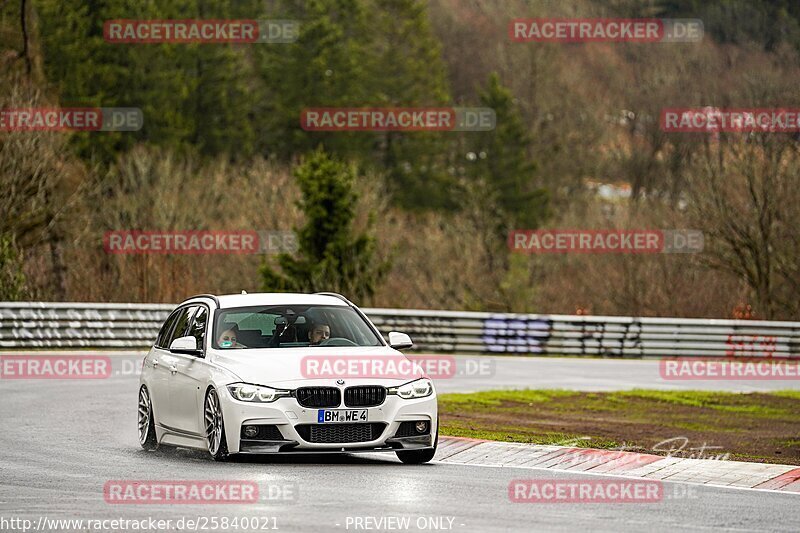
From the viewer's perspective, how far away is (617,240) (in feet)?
187

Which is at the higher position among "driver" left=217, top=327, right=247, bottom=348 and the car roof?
the car roof

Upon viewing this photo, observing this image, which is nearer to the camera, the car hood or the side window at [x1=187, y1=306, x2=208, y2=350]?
the car hood

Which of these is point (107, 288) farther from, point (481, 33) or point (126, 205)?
point (481, 33)

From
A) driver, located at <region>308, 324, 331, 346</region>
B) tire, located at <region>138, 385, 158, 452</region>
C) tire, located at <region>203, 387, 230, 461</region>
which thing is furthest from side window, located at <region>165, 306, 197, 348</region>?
tire, located at <region>203, 387, 230, 461</region>

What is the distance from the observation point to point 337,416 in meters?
13.5

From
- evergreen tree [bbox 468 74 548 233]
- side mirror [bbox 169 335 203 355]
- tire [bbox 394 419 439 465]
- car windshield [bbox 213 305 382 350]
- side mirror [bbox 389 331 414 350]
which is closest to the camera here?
tire [bbox 394 419 439 465]

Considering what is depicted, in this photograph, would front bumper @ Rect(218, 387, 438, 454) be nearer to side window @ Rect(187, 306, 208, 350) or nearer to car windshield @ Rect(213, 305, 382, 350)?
car windshield @ Rect(213, 305, 382, 350)

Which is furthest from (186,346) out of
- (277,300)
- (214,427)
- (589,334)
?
(589,334)

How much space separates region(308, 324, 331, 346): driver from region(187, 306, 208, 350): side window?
3.47 feet

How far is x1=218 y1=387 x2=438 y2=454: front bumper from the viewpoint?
529 inches

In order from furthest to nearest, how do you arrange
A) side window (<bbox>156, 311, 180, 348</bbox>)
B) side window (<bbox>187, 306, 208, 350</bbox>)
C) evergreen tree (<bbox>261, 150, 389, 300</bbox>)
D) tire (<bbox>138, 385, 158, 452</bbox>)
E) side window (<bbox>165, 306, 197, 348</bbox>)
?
evergreen tree (<bbox>261, 150, 389, 300</bbox>) < side window (<bbox>156, 311, 180, 348</bbox>) < side window (<bbox>165, 306, 197, 348</bbox>) < tire (<bbox>138, 385, 158, 452</bbox>) < side window (<bbox>187, 306, 208, 350</bbox>)

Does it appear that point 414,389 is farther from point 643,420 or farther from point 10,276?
point 10,276

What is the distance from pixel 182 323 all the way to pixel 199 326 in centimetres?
67

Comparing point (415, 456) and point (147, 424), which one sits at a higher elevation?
point (147, 424)
